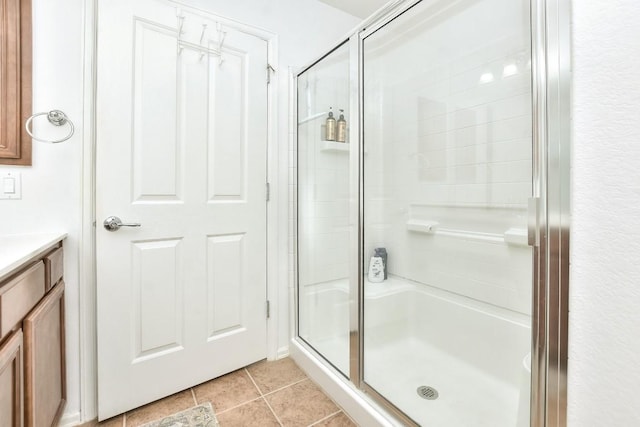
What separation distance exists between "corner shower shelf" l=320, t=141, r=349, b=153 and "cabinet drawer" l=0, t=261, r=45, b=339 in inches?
53.2

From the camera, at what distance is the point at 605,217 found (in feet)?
2.04

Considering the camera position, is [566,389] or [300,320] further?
[300,320]

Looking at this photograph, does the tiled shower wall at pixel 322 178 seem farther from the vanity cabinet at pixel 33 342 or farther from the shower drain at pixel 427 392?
the vanity cabinet at pixel 33 342

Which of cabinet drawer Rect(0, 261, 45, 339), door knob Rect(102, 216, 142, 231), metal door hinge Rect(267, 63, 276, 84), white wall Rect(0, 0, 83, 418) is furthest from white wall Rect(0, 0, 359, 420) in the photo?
metal door hinge Rect(267, 63, 276, 84)

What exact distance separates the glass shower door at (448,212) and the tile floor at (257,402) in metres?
0.29

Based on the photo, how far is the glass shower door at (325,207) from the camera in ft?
5.43

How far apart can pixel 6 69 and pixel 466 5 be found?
1.91 metres

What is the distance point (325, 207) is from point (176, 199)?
2.67 ft

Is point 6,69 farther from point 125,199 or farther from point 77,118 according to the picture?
point 125,199

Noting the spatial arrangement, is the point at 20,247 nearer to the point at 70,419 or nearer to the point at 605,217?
the point at 70,419

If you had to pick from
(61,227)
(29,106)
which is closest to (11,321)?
(61,227)

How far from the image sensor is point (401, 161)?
181 centimetres

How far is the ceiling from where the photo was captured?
2096mm

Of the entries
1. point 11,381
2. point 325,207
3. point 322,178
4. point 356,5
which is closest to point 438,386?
point 325,207
